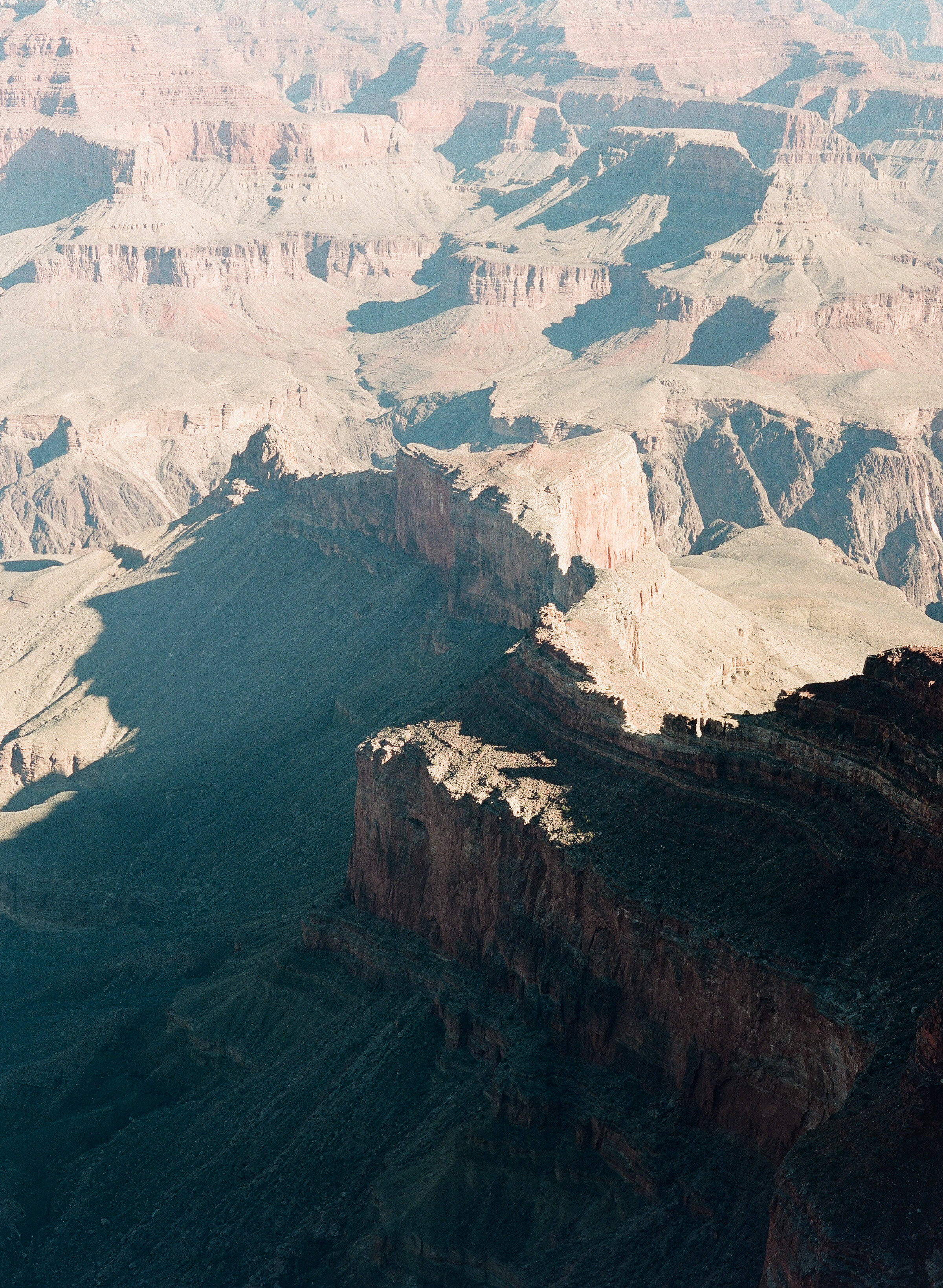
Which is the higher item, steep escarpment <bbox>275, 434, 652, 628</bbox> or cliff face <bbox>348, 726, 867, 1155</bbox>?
cliff face <bbox>348, 726, 867, 1155</bbox>

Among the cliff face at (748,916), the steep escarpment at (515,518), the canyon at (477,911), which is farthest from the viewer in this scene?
the steep escarpment at (515,518)

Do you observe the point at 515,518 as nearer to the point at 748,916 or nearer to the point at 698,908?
the point at 698,908

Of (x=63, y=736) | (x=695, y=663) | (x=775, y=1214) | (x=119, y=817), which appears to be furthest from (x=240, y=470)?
(x=775, y=1214)

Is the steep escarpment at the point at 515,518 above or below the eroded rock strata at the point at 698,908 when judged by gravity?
below

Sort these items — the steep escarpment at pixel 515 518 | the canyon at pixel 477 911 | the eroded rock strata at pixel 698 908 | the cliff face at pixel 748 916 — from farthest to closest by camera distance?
the steep escarpment at pixel 515 518
the canyon at pixel 477 911
the eroded rock strata at pixel 698 908
the cliff face at pixel 748 916

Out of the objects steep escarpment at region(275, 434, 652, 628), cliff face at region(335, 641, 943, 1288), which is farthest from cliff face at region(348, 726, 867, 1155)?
steep escarpment at region(275, 434, 652, 628)

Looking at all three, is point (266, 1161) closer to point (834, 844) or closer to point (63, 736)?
point (834, 844)

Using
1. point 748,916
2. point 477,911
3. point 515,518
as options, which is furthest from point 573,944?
point 515,518

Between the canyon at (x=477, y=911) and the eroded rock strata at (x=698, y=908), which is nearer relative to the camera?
the eroded rock strata at (x=698, y=908)

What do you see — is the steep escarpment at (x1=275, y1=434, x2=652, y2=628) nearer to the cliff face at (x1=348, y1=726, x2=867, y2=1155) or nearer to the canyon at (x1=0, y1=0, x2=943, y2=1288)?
the canyon at (x1=0, y1=0, x2=943, y2=1288)

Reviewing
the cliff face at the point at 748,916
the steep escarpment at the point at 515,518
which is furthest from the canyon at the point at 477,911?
the steep escarpment at the point at 515,518

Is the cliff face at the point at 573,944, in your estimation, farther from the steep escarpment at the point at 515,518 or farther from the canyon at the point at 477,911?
the steep escarpment at the point at 515,518
